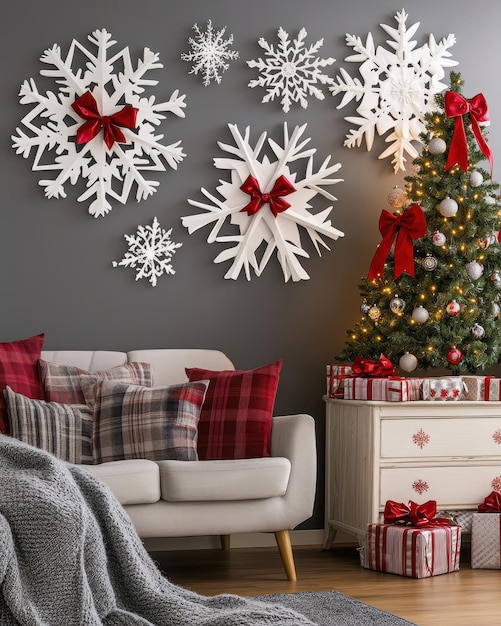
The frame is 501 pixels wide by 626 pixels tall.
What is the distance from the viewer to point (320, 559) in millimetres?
4434

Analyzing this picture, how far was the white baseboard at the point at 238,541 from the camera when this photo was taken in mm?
4547

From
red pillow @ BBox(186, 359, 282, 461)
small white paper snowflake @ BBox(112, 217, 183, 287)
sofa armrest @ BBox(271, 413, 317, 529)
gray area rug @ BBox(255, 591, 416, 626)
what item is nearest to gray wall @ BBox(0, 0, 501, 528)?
small white paper snowflake @ BBox(112, 217, 183, 287)

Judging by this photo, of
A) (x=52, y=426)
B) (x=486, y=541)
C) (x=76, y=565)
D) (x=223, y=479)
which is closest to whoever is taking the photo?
Answer: (x=76, y=565)

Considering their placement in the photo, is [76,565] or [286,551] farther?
[286,551]

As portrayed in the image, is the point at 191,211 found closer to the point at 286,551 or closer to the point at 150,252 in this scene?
the point at 150,252

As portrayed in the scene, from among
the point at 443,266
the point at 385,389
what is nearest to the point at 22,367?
the point at 385,389

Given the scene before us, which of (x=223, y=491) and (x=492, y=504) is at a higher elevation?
(x=223, y=491)

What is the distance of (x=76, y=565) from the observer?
2.44m

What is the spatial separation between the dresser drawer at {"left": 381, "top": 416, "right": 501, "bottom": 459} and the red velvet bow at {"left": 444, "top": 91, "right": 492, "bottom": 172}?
1.21 m

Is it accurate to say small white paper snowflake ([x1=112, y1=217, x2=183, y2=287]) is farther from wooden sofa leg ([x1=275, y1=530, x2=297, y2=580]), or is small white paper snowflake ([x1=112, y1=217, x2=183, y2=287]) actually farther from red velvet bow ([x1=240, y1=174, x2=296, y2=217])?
wooden sofa leg ([x1=275, y1=530, x2=297, y2=580])

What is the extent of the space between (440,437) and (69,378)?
64.3 inches

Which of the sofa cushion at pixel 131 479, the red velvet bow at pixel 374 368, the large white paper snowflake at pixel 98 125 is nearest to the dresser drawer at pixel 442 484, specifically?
the red velvet bow at pixel 374 368

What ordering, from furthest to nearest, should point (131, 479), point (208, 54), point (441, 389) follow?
1. point (208, 54)
2. point (441, 389)
3. point (131, 479)

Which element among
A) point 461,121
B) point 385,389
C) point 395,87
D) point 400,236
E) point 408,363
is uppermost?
point 395,87
